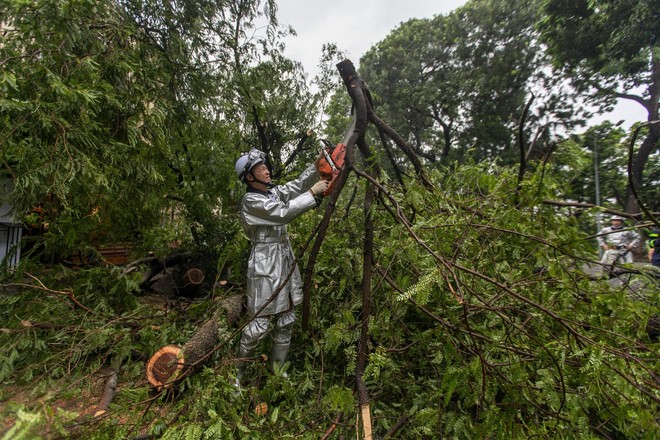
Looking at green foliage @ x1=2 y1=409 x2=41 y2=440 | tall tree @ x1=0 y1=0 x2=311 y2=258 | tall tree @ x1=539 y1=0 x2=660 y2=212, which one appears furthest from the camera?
tall tree @ x1=539 y1=0 x2=660 y2=212

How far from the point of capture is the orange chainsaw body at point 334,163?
2316 millimetres

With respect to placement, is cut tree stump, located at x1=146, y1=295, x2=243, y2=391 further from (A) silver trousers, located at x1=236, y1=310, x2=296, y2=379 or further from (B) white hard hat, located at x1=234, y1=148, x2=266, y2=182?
(B) white hard hat, located at x1=234, y1=148, x2=266, y2=182

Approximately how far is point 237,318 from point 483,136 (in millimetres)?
12230

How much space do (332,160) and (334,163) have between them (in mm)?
25

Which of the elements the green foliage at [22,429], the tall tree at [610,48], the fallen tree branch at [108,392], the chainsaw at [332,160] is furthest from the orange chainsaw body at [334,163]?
the tall tree at [610,48]

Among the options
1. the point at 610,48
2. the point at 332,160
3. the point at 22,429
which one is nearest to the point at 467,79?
the point at 610,48

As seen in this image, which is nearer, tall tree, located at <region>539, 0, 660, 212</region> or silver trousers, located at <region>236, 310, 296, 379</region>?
silver trousers, located at <region>236, 310, 296, 379</region>

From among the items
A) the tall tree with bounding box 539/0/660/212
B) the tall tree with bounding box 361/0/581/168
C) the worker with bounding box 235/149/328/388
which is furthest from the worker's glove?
the tall tree with bounding box 361/0/581/168

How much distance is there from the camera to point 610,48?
315 inches

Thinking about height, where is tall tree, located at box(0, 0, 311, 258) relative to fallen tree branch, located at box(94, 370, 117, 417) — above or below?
above

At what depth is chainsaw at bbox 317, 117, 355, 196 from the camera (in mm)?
2301

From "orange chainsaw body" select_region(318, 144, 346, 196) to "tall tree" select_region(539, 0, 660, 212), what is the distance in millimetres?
6506

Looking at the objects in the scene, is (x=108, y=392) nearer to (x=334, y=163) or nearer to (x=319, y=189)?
(x=319, y=189)

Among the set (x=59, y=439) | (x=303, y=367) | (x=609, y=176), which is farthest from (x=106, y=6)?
(x=609, y=176)
